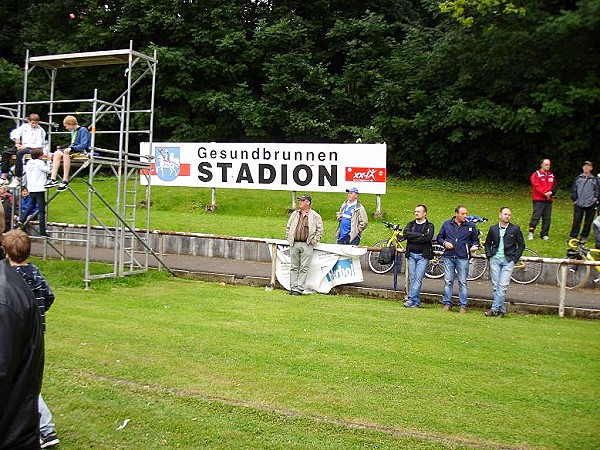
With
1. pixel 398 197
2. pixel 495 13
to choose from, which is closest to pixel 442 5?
pixel 398 197

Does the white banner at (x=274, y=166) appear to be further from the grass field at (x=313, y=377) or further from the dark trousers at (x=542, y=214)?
the grass field at (x=313, y=377)

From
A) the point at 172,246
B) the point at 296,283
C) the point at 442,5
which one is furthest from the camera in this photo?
the point at 442,5

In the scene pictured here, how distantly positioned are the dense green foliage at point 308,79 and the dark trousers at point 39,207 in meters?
17.3

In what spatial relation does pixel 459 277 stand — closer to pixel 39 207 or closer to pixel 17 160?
pixel 39 207

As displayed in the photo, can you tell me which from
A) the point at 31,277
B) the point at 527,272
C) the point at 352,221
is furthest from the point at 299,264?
the point at 31,277

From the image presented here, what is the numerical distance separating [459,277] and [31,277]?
842cm

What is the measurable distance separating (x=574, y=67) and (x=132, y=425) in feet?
16.0

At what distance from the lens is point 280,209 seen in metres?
22.7

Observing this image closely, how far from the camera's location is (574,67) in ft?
16.3

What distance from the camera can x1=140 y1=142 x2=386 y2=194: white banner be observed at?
19469mm

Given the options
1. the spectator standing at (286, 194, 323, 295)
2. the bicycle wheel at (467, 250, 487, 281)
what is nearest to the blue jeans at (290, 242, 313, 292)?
Result: the spectator standing at (286, 194, 323, 295)

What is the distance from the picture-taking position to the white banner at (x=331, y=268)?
1315cm

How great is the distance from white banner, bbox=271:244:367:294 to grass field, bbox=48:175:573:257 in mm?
3758

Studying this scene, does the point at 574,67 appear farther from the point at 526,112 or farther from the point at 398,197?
the point at 526,112
